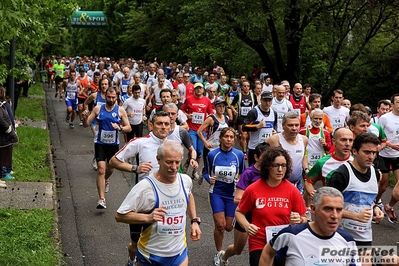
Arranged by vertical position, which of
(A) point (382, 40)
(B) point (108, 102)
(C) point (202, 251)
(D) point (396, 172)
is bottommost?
(C) point (202, 251)

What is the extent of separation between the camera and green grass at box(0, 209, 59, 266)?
7076 mm

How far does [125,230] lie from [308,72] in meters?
17.0

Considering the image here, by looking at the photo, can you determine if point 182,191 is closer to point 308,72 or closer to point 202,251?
point 202,251

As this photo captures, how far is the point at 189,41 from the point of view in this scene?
29500 millimetres

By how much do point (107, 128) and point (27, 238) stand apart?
318 cm

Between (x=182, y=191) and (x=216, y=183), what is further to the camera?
(x=216, y=183)

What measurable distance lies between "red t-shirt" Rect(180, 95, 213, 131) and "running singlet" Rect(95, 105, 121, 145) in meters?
2.19

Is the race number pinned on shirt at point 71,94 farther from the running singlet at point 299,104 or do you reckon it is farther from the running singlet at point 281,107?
the running singlet at point 281,107

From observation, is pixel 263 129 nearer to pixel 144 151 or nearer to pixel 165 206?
pixel 144 151

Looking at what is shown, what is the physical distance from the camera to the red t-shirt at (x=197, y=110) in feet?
41.5

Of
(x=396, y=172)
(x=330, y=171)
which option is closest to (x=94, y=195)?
(x=396, y=172)

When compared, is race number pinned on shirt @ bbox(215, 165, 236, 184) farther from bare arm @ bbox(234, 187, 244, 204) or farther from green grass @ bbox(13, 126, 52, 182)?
green grass @ bbox(13, 126, 52, 182)

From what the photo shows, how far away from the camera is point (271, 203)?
5633mm

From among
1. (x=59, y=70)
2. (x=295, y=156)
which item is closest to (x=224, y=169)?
(x=295, y=156)
